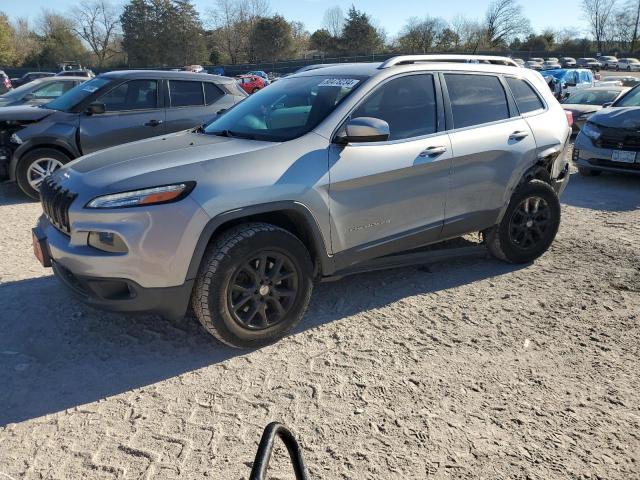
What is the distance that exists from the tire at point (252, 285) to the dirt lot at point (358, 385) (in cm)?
19

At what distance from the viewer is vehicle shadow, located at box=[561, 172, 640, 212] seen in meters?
7.17

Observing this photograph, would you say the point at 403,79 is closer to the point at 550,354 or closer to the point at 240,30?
the point at 550,354

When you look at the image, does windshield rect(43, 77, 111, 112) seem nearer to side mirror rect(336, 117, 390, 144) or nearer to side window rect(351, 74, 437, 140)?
side window rect(351, 74, 437, 140)

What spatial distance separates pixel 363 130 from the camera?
134 inches

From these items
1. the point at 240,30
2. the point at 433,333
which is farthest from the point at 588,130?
the point at 240,30

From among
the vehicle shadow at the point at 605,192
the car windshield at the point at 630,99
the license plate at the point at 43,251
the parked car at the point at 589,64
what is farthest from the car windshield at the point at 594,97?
the parked car at the point at 589,64

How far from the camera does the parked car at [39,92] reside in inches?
413

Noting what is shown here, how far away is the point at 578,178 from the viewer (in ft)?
29.7

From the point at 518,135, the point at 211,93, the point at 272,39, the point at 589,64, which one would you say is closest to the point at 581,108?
the point at 211,93

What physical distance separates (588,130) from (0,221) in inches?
341

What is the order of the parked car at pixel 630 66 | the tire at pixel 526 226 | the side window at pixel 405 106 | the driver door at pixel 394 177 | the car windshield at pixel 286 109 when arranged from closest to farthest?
1. the driver door at pixel 394 177
2. the car windshield at pixel 286 109
3. the side window at pixel 405 106
4. the tire at pixel 526 226
5. the parked car at pixel 630 66

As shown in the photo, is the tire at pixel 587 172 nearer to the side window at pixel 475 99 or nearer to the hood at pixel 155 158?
the side window at pixel 475 99

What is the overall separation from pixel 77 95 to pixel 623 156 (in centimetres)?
808

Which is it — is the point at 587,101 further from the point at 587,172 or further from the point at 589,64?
the point at 589,64
